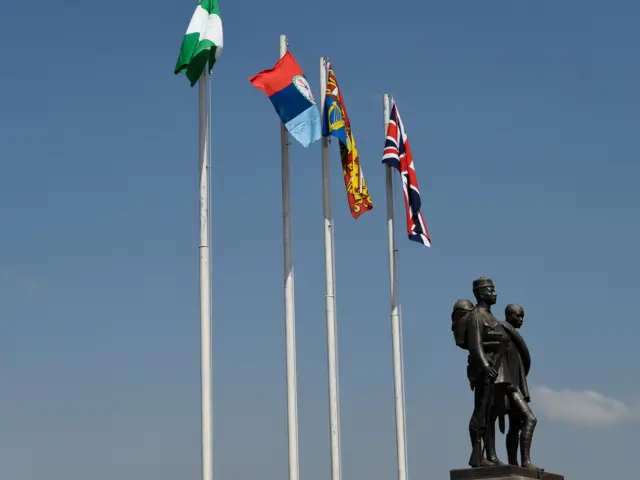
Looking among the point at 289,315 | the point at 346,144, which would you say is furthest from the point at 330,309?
the point at 346,144

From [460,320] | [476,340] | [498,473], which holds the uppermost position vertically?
[460,320]

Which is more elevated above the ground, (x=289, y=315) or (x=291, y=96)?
(x=291, y=96)

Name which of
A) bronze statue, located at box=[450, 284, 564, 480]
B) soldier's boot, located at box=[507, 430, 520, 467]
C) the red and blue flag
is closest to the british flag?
the red and blue flag

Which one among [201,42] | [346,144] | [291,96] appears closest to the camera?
[201,42]

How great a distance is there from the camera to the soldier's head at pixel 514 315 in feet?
73.2

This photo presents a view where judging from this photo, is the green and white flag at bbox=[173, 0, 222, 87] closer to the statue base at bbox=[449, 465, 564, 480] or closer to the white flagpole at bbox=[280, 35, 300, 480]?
the white flagpole at bbox=[280, 35, 300, 480]

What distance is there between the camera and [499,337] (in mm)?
21703

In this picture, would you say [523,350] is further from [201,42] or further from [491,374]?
[201,42]

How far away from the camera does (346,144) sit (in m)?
26.6

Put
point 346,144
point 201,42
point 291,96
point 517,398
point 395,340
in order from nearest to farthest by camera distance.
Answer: point 517,398
point 201,42
point 291,96
point 346,144
point 395,340

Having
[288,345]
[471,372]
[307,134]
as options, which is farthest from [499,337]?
[307,134]

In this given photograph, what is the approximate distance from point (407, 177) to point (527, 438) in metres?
7.97

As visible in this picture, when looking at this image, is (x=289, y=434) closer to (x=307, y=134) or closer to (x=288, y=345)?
(x=288, y=345)

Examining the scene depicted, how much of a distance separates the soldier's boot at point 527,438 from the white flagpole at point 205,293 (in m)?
5.21
